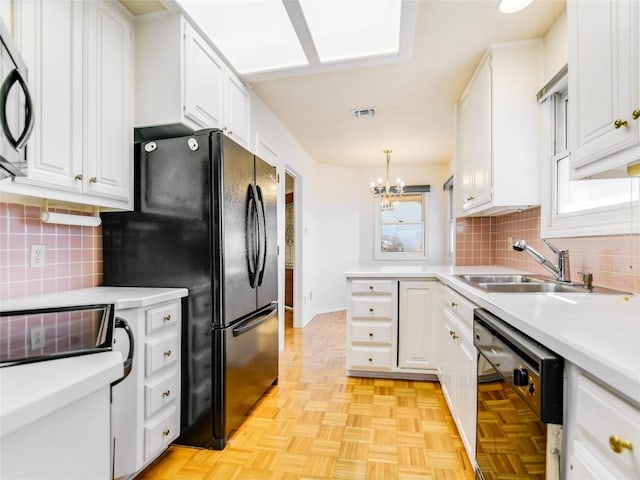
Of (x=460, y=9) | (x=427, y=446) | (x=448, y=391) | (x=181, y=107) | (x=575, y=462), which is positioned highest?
(x=460, y=9)

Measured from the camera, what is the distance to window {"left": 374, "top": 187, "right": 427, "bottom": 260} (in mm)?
5621

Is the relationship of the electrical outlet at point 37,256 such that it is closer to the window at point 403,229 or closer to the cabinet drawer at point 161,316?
the cabinet drawer at point 161,316

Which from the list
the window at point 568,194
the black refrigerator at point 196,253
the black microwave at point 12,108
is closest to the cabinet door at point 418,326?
the window at point 568,194

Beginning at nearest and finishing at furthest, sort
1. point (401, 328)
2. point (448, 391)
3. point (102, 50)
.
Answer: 1. point (102, 50)
2. point (448, 391)
3. point (401, 328)

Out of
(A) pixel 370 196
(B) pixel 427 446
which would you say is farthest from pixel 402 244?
(B) pixel 427 446

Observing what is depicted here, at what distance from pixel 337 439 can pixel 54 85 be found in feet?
7.31

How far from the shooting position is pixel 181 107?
182 centimetres

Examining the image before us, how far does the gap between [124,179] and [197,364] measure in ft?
3.53

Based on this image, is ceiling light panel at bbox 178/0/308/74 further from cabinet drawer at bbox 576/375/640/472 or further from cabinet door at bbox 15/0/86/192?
cabinet drawer at bbox 576/375/640/472

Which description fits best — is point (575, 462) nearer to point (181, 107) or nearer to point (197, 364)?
point (197, 364)

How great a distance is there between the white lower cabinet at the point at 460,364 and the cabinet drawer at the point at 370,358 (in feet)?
1.59

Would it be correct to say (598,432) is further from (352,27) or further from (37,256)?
(352,27)

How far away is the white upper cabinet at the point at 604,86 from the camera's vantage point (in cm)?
93

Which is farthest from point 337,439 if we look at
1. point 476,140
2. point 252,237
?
point 476,140
